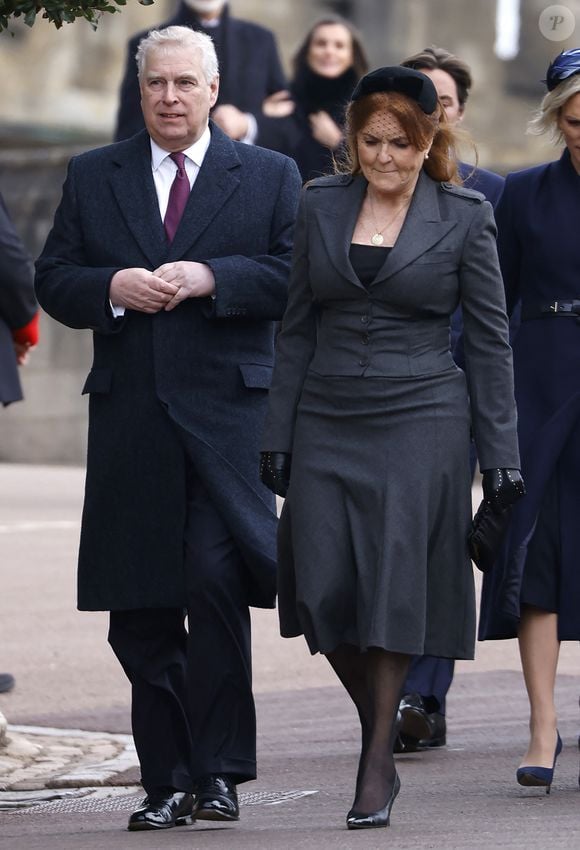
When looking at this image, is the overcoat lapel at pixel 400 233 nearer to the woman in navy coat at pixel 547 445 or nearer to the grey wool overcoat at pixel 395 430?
the grey wool overcoat at pixel 395 430

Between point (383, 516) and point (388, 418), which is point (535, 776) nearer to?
point (383, 516)

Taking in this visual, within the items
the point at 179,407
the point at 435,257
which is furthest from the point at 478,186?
the point at 179,407

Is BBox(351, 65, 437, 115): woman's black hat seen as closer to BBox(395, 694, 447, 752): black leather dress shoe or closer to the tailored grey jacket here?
the tailored grey jacket

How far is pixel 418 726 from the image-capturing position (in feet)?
24.0

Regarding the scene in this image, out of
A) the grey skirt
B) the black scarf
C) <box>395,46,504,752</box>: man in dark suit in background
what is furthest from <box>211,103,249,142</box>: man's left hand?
the grey skirt

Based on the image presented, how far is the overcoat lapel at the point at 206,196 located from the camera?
Result: 6.04m

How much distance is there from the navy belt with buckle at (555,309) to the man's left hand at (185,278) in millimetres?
1041

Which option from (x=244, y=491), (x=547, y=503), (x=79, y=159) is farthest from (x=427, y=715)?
(x=79, y=159)

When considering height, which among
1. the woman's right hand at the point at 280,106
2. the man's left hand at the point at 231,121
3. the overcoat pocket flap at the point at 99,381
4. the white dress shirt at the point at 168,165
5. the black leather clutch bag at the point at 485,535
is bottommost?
the black leather clutch bag at the point at 485,535

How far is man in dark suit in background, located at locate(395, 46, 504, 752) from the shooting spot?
288 inches

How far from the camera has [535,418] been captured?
6395 millimetres

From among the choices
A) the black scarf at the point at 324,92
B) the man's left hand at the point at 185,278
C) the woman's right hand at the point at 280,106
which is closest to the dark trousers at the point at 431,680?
the man's left hand at the point at 185,278

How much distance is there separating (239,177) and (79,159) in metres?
0.45

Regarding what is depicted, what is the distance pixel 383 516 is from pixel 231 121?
452 cm
